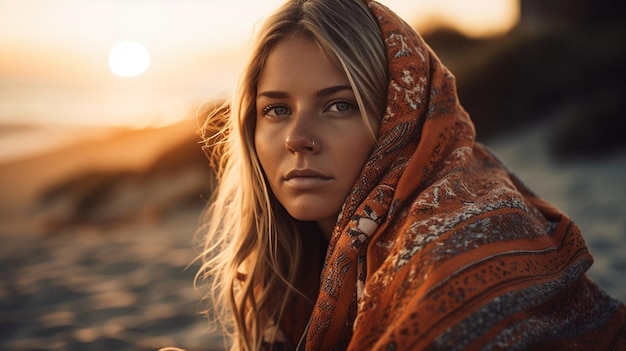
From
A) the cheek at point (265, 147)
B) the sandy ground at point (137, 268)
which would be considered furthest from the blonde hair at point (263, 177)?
the sandy ground at point (137, 268)

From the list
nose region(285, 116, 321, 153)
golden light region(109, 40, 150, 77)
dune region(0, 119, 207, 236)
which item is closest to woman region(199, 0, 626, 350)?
nose region(285, 116, 321, 153)

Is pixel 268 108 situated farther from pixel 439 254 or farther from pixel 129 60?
pixel 129 60

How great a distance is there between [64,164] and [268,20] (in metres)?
12.2

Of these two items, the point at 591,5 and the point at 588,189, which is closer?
the point at 588,189

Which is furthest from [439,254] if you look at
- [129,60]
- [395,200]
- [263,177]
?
[129,60]

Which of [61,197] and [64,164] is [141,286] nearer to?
[61,197]

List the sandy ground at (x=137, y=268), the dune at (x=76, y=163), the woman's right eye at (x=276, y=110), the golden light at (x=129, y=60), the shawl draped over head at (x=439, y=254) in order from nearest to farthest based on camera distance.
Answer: the shawl draped over head at (x=439, y=254) → the woman's right eye at (x=276, y=110) → the sandy ground at (x=137, y=268) → the dune at (x=76, y=163) → the golden light at (x=129, y=60)

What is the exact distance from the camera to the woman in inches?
57.1

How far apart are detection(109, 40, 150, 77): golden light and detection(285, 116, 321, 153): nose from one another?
2101 centimetres

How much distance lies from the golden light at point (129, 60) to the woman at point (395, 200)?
2085 cm

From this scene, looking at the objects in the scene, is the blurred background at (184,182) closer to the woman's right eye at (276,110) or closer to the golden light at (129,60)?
the woman's right eye at (276,110)

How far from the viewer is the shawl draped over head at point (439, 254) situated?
1408 mm

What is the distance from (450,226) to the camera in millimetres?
1579

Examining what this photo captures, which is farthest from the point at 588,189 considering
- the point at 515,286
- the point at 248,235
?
the point at 515,286
